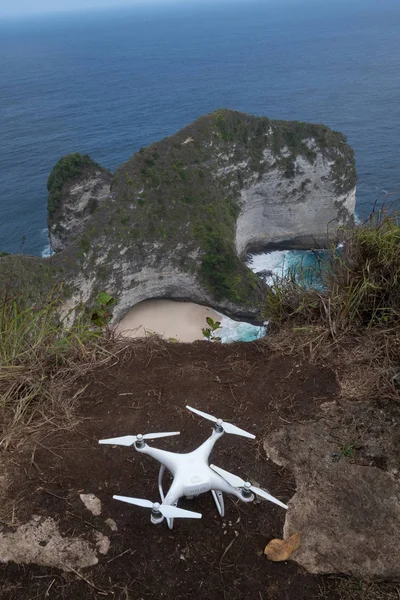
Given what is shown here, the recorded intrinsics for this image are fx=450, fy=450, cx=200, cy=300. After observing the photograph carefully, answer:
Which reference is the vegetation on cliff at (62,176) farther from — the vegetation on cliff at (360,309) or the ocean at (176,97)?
the vegetation on cliff at (360,309)

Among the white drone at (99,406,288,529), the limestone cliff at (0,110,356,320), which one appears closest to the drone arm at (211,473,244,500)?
the white drone at (99,406,288,529)

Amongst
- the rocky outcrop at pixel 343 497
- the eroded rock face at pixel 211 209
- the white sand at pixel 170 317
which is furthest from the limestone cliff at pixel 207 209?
the rocky outcrop at pixel 343 497

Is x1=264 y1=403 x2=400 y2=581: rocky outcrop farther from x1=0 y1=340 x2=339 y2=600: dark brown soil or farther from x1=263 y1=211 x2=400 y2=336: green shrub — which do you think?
x1=263 y1=211 x2=400 y2=336: green shrub

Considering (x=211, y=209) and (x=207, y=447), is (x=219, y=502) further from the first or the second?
(x=211, y=209)

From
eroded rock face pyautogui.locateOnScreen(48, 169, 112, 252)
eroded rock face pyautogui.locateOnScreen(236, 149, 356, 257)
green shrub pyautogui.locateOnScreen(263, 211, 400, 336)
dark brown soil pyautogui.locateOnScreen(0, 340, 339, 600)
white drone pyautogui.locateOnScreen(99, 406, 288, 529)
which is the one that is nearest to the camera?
white drone pyautogui.locateOnScreen(99, 406, 288, 529)

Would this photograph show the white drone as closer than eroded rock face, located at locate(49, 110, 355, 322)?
Yes

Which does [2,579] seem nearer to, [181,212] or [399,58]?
[181,212]

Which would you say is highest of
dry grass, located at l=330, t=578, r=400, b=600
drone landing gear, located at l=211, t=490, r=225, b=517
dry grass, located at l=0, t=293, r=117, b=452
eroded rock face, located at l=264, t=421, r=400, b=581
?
dry grass, located at l=0, t=293, r=117, b=452

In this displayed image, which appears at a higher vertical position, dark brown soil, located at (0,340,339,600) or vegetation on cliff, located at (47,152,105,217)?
dark brown soil, located at (0,340,339,600)
